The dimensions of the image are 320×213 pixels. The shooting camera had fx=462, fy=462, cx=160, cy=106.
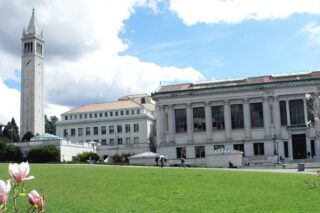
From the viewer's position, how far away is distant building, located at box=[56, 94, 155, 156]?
12962cm

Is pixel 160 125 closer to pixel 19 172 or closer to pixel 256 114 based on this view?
pixel 256 114

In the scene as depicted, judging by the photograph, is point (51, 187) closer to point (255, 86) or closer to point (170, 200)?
point (170, 200)

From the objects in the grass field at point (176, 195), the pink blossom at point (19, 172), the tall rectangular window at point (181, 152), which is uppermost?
the tall rectangular window at point (181, 152)

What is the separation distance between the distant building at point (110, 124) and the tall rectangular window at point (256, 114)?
132 feet

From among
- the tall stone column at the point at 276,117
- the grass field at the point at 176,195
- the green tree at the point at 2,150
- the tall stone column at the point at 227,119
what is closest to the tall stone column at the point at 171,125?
the tall stone column at the point at 227,119

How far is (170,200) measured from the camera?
19.5 meters

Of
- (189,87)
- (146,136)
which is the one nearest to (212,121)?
(189,87)

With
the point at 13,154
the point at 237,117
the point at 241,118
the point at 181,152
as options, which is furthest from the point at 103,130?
the point at 241,118

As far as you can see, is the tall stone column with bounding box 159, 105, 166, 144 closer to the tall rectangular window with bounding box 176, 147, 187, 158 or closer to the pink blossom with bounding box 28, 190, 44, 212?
the tall rectangular window with bounding box 176, 147, 187, 158

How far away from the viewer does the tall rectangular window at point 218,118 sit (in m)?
94.2

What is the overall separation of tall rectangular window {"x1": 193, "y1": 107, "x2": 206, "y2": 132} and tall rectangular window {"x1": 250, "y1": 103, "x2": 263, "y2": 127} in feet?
32.2

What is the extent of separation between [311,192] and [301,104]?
230 feet

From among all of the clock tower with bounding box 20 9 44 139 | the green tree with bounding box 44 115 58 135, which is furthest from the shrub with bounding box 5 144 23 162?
the green tree with bounding box 44 115 58 135

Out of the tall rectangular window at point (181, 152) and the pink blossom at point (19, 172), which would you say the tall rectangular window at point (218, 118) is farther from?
the pink blossom at point (19, 172)
